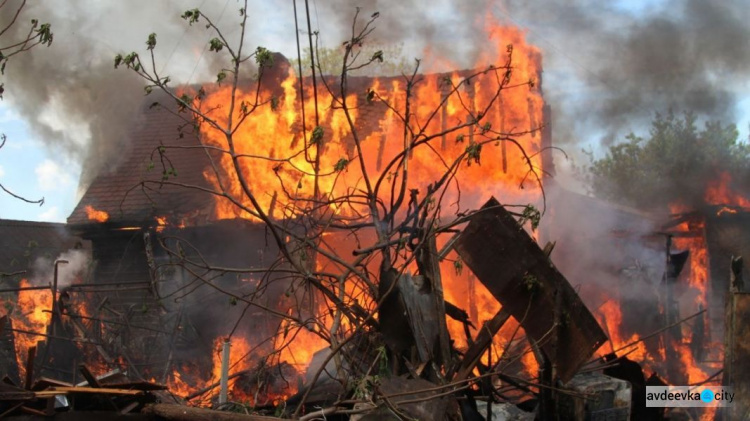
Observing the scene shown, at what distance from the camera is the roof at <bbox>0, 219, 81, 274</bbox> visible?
19.0 m

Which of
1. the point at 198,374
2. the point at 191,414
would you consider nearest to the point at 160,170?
the point at 198,374

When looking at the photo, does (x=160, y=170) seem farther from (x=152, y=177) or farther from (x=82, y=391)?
(x=82, y=391)

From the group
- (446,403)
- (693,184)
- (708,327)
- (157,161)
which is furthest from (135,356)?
(693,184)

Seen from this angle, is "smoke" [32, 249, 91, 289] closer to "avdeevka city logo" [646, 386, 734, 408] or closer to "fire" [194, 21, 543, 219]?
"fire" [194, 21, 543, 219]

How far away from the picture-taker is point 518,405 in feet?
23.2

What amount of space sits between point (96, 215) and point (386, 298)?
539 inches

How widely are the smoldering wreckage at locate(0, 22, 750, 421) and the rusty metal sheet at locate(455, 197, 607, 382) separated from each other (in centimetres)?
2

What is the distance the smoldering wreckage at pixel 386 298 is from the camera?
5570mm

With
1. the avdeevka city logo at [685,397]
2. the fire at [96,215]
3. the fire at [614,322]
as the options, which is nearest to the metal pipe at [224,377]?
the avdeevka city logo at [685,397]

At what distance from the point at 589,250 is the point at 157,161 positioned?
1293 cm

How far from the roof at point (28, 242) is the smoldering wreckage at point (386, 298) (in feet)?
0.33

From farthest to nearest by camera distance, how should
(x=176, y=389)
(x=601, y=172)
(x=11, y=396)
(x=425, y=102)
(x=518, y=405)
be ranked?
(x=601, y=172)
(x=425, y=102)
(x=176, y=389)
(x=518, y=405)
(x=11, y=396)

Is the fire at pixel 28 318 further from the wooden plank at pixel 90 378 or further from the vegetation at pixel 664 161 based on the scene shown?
the vegetation at pixel 664 161

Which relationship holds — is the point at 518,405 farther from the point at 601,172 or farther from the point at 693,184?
the point at 601,172
